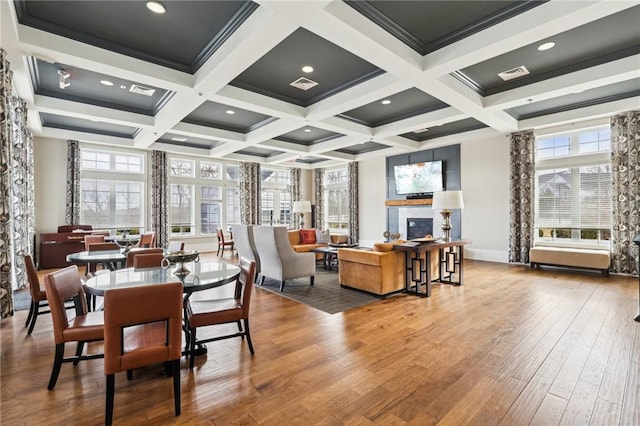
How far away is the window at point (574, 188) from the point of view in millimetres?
6430

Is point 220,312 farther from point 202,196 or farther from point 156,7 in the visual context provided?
point 202,196

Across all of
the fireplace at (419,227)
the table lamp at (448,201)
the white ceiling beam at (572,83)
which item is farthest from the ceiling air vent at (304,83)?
the fireplace at (419,227)

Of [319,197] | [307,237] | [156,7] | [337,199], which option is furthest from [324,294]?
[319,197]

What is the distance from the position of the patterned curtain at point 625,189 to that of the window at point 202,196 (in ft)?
33.0

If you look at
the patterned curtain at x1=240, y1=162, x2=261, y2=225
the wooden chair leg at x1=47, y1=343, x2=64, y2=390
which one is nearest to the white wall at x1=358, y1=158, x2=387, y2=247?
the patterned curtain at x1=240, y1=162, x2=261, y2=225

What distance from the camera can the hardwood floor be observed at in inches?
78.0

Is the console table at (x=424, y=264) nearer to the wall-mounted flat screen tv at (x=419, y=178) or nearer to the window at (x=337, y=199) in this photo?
the wall-mounted flat screen tv at (x=419, y=178)

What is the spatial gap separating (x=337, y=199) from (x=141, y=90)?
8.01 metres

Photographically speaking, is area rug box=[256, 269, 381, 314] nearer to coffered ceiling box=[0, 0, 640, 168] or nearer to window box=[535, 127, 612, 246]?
coffered ceiling box=[0, 0, 640, 168]

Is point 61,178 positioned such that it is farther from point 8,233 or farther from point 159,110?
point 8,233

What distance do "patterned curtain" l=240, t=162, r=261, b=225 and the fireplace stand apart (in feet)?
17.2

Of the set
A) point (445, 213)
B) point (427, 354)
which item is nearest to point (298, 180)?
point (445, 213)

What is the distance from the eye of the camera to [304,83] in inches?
205

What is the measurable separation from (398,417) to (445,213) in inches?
161
